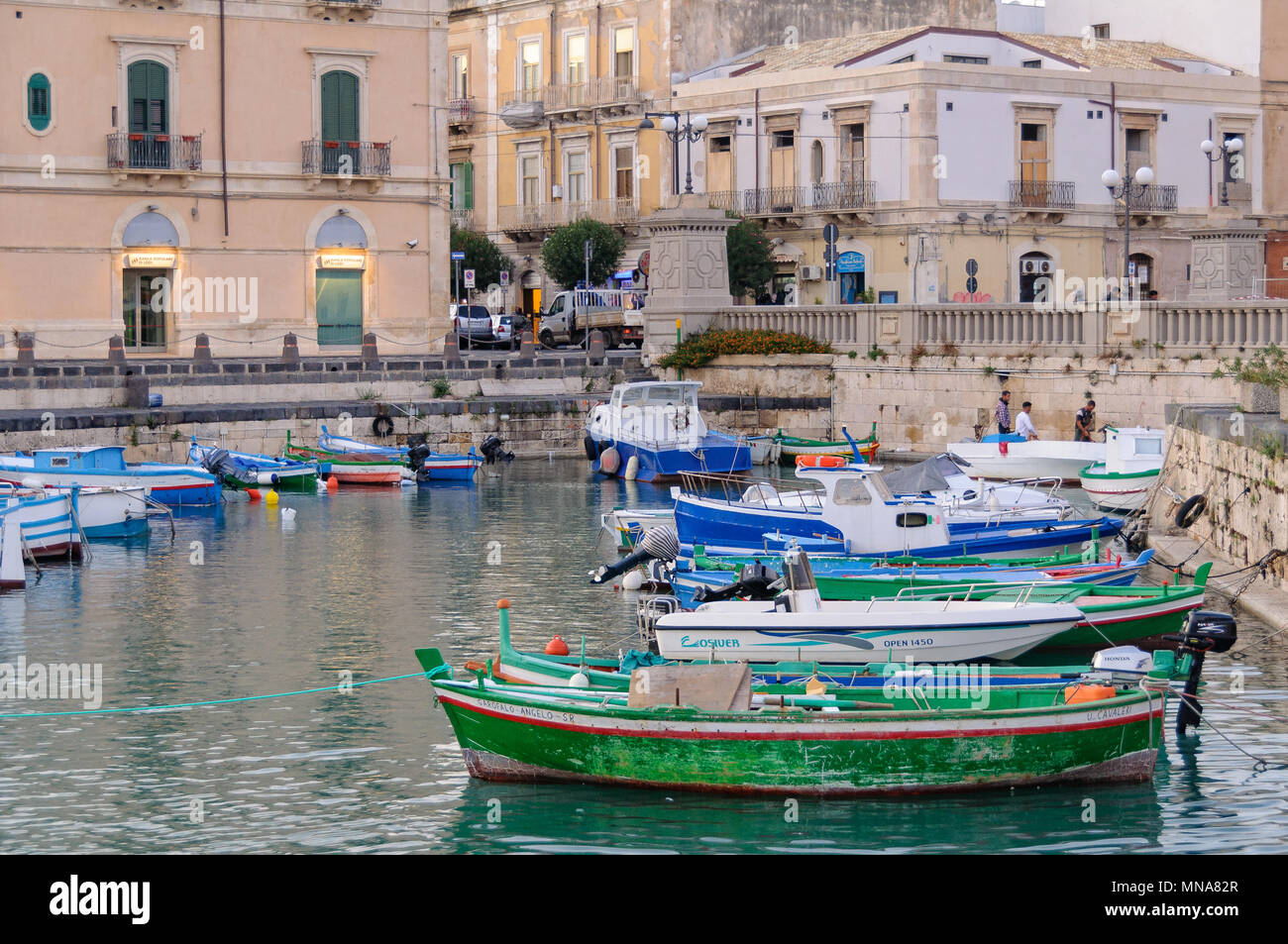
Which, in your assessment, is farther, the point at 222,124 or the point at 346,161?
the point at 346,161

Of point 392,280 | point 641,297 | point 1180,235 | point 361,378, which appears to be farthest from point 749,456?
point 1180,235

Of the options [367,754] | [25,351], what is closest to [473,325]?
[25,351]

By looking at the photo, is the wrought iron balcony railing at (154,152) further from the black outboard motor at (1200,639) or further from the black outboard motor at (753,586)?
the black outboard motor at (1200,639)

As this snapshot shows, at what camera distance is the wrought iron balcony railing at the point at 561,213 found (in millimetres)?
60094

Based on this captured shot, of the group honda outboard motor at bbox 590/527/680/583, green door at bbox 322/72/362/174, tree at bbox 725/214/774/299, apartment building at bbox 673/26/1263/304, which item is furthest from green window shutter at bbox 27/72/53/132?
honda outboard motor at bbox 590/527/680/583

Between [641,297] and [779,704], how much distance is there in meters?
42.6

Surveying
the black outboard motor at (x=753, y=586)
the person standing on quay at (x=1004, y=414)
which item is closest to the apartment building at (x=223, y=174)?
the person standing on quay at (x=1004, y=414)

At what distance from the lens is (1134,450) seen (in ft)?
103

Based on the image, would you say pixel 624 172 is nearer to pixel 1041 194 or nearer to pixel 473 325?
pixel 473 325

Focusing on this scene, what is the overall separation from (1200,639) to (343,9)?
3786 centimetres

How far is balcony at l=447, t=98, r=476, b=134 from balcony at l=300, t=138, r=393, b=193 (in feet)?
54.2

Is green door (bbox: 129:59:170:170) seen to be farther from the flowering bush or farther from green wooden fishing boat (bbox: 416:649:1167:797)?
green wooden fishing boat (bbox: 416:649:1167:797)

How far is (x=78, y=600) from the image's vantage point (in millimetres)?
22953
